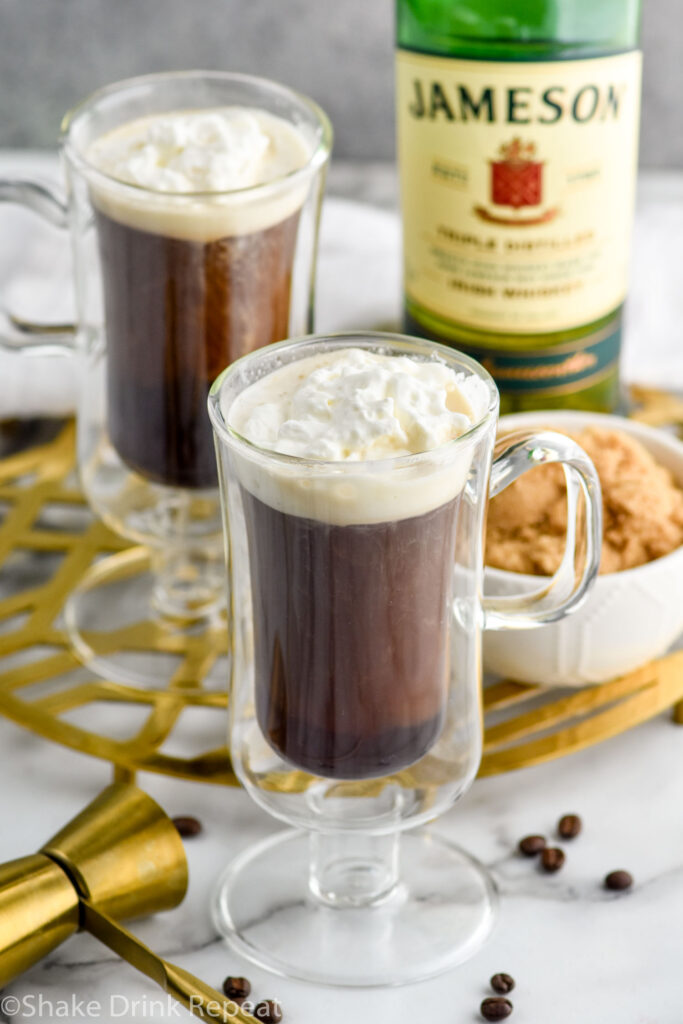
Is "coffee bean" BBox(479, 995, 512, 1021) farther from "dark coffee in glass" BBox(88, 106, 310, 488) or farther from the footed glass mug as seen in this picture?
"dark coffee in glass" BBox(88, 106, 310, 488)

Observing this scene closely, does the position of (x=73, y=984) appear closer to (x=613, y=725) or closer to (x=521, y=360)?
(x=613, y=725)

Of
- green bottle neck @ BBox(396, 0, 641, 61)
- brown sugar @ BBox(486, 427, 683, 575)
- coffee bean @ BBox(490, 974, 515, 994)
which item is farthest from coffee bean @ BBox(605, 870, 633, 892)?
green bottle neck @ BBox(396, 0, 641, 61)

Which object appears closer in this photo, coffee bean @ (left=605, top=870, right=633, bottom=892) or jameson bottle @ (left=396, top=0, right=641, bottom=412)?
coffee bean @ (left=605, top=870, right=633, bottom=892)

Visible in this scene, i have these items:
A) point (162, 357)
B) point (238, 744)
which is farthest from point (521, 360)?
point (238, 744)

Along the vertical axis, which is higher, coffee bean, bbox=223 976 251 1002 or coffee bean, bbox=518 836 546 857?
coffee bean, bbox=223 976 251 1002

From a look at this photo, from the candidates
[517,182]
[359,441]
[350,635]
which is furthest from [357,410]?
[517,182]

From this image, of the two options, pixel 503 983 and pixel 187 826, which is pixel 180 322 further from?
pixel 503 983

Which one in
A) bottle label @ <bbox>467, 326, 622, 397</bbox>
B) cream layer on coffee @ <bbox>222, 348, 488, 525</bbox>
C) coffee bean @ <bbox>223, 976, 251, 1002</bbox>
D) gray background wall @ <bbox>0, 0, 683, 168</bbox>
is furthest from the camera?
gray background wall @ <bbox>0, 0, 683, 168</bbox>

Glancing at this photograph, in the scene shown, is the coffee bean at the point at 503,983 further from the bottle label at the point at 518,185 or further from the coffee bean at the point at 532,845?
the bottle label at the point at 518,185
